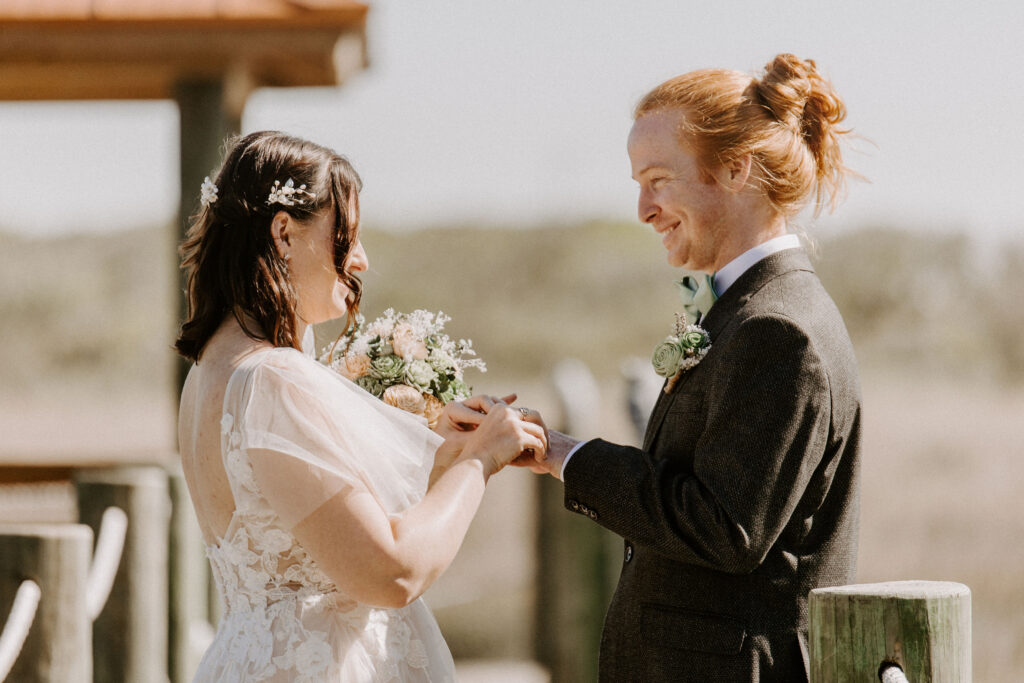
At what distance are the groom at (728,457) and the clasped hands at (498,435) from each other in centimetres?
3

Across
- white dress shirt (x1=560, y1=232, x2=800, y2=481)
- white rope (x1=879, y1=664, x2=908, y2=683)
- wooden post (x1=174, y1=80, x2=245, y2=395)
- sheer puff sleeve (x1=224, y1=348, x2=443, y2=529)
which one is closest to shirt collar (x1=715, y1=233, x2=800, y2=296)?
white dress shirt (x1=560, y1=232, x2=800, y2=481)

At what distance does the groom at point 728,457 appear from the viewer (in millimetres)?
2445

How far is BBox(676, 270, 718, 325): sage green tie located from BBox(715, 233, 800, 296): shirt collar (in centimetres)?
4

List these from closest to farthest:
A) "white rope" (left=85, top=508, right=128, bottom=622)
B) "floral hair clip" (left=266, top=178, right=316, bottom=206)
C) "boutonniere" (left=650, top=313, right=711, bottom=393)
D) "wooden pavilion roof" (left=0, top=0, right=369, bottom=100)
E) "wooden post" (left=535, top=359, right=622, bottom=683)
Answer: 1. "floral hair clip" (left=266, top=178, right=316, bottom=206)
2. "boutonniere" (left=650, top=313, right=711, bottom=393)
3. "white rope" (left=85, top=508, right=128, bottom=622)
4. "wooden pavilion roof" (left=0, top=0, right=369, bottom=100)
5. "wooden post" (left=535, top=359, right=622, bottom=683)

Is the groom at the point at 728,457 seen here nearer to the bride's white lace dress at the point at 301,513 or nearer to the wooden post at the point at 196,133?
the bride's white lace dress at the point at 301,513

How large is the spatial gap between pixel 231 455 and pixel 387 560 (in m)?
0.40

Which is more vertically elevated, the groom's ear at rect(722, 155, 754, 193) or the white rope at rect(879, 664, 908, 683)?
the groom's ear at rect(722, 155, 754, 193)

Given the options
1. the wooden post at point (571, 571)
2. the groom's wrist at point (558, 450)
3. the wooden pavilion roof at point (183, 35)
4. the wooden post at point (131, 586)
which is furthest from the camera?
the wooden post at point (571, 571)

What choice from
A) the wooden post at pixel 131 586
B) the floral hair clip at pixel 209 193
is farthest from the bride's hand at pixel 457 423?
the wooden post at pixel 131 586

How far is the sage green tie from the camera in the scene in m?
2.88

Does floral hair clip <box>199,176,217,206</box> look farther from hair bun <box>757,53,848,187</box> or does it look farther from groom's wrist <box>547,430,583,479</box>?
hair bun <box>757,53,848,187</box>

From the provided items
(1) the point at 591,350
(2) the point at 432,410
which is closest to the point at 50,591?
(2) the point at 432,410

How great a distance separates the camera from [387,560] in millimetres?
2379

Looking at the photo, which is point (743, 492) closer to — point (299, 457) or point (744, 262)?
point (744, 262)
